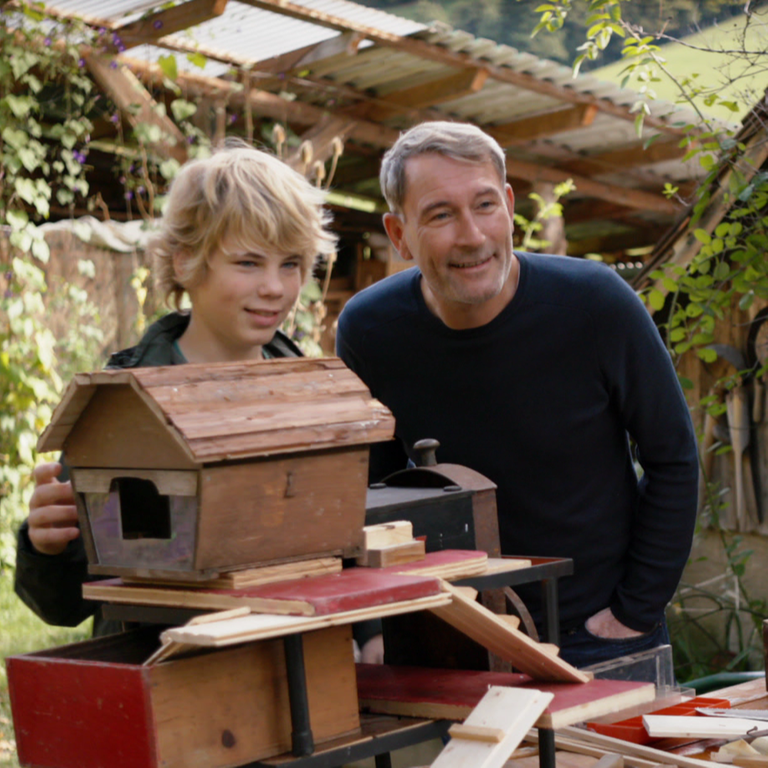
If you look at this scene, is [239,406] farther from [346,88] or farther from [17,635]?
[346,88]

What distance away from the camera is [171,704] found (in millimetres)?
1421

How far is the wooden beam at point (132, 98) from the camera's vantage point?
6.73m

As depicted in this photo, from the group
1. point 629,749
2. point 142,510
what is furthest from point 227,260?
point 629,749

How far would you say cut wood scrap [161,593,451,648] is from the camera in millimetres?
1283

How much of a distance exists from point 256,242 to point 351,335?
62 centimetres

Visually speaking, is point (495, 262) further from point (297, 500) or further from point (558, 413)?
→ point (297, 500)

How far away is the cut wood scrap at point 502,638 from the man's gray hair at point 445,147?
104cm

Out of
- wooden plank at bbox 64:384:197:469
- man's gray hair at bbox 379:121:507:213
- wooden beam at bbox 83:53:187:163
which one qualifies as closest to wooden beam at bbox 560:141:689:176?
wooden beam at bbox 83:53:187:163

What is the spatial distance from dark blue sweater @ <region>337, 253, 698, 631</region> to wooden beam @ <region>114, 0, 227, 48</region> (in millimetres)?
3904

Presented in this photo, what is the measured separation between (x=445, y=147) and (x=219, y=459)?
107 centimetres

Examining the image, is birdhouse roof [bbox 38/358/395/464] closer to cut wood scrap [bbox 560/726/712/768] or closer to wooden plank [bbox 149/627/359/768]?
wooden plank [bbox 149/627/359/768]

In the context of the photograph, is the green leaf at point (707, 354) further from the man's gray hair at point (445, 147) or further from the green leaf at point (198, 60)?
the green leaf at point (198, 60)

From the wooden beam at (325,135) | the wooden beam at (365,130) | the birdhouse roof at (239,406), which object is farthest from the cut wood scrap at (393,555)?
the wooden beam at (325,135)

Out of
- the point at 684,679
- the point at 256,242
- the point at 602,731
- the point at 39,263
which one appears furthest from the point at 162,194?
the point at 602,731
